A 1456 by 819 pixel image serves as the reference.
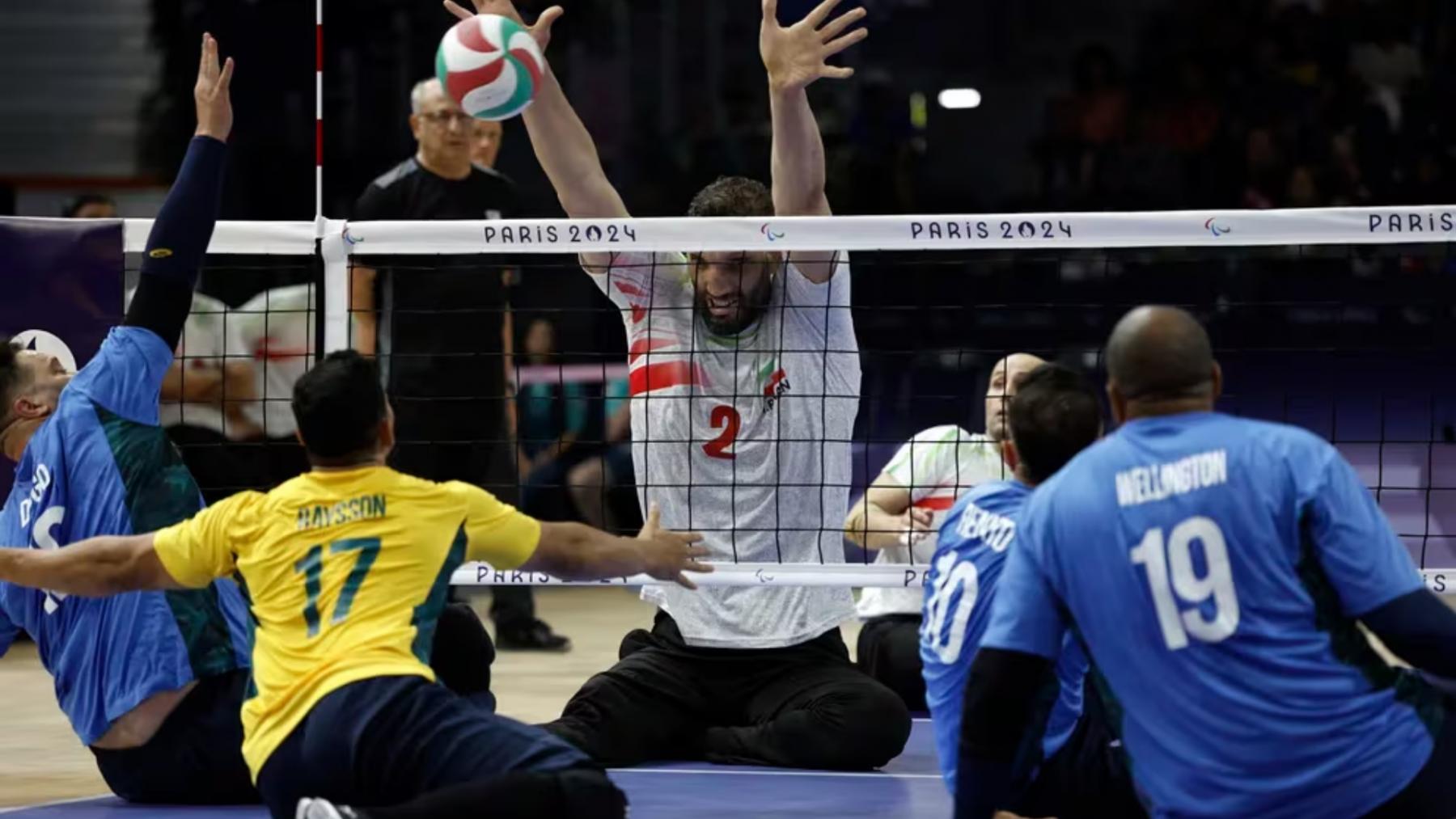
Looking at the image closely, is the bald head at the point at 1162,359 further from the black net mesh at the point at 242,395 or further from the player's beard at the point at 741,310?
the black net mesh at the point at 242,395

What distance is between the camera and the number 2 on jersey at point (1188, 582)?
3922 mm

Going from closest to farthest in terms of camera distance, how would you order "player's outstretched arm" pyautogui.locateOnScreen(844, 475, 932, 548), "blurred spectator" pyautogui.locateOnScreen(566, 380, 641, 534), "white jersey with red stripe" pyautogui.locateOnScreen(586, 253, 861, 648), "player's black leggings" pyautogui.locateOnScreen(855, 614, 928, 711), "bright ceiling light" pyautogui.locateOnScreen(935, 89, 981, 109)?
"white jersey with red stripe" pyautogui.locateOnScreen(586, 253, 861, 648) → "player's outstretched arm" pyautogui.locateOnScreen(844, 475, 932, 548) → "player's black leggings" pyautogui.locateOnScreen(855, 614, 928, 711) → "blurred spectator" pyautogui.locateOnScreen(566, 380, 641, 534) → "bright ceiling light" pyautogui.locateOnScreen(935, 89, 981, 109)

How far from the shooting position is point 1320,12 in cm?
1666

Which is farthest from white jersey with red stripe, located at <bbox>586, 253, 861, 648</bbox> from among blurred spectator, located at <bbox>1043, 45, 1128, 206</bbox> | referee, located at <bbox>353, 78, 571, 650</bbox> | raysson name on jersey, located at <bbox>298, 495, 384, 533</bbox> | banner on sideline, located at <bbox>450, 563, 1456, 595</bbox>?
blurred spectator, located at <bbox>1043, 45, 1128, 206</bbox>

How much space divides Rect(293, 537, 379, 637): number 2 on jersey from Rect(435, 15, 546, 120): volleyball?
2.08 metres

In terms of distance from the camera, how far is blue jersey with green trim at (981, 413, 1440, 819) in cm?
392

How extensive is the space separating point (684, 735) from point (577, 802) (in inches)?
82.6

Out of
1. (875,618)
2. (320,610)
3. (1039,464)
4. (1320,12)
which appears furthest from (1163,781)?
(1320,12)

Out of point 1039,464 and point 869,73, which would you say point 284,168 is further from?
point 1039,464

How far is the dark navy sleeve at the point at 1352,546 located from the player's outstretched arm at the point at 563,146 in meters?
3.21

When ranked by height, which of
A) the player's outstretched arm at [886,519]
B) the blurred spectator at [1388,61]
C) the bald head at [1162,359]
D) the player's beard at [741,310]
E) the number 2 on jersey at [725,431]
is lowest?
the player's outstretched arm at [886,519]

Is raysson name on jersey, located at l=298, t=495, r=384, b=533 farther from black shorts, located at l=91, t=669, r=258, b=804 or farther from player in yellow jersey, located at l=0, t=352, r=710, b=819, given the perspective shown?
black shorts, located at l=91, t=669, r=258, b=804

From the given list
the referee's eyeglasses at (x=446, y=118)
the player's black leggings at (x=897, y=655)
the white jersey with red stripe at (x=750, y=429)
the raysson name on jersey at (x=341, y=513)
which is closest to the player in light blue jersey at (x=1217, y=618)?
the raysson name on jersey at (x=341, y=513)

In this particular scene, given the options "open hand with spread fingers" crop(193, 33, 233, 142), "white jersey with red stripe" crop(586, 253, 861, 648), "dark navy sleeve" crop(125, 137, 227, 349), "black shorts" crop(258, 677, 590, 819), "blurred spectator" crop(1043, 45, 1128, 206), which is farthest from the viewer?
"blurred spectator" crop(1043, 45, 1128, 206)
